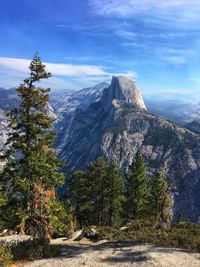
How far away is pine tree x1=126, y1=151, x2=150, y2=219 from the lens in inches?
2758

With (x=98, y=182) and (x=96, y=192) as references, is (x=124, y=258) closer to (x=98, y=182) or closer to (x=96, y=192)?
(x=98, y=182)

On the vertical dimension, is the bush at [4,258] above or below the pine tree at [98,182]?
above

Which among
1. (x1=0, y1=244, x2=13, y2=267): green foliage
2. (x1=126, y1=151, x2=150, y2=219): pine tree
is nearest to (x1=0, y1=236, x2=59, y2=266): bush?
(x1=0, y1=244, x2=13, y2=267): green foliage

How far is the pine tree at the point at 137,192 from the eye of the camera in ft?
230

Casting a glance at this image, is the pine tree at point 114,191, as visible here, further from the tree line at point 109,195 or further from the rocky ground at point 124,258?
the rocky ground at point 124,258

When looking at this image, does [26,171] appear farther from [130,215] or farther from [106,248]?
[130,215]

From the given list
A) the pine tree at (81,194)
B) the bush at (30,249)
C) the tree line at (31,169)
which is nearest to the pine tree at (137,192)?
the pine tree at (81,194)

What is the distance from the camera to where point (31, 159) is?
93.1ft

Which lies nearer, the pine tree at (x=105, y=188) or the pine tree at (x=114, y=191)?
the pine tree at (x=105, y=188)

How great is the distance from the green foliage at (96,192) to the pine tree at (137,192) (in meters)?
2.88

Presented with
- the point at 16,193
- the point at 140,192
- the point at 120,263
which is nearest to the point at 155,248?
the point at 120,263

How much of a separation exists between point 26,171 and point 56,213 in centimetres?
452

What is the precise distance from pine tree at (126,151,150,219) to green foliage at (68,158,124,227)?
9.44 ft

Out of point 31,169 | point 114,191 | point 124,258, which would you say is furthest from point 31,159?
point 114,191
